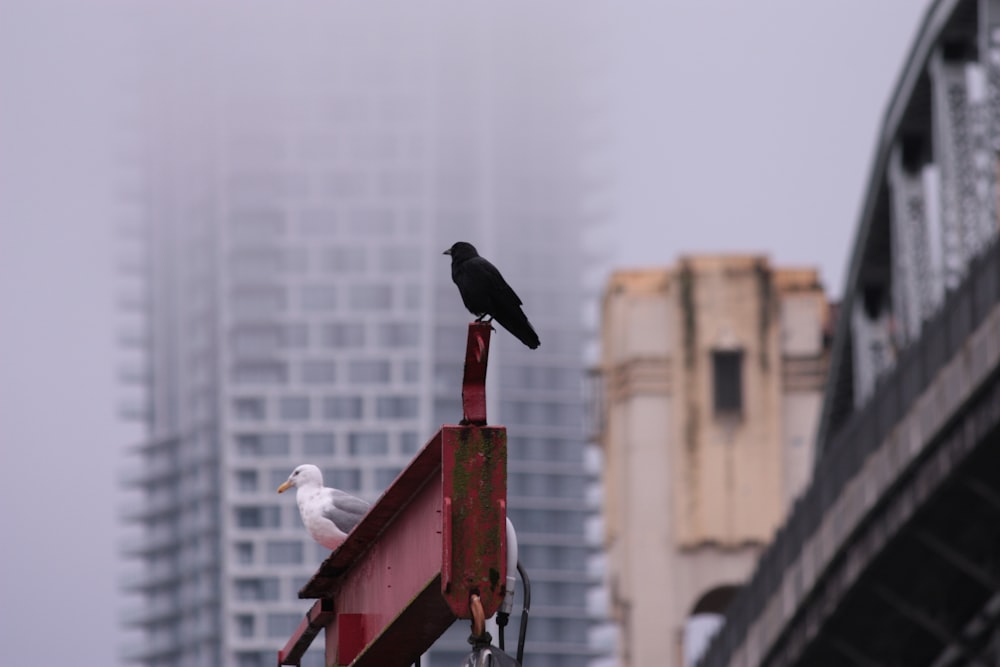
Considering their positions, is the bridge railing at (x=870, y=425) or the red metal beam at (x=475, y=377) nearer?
the red metal beam at (x=475, y=377)

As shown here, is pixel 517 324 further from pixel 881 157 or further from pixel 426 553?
pixel 881 157

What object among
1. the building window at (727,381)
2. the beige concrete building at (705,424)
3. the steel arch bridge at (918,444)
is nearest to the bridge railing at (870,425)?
the steel arch bridge at (918,444)

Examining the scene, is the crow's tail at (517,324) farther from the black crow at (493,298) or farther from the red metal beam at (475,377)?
the red metal beam at (475,377)

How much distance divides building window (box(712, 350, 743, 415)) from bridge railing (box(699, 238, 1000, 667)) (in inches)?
881

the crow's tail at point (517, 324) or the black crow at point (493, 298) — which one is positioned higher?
the black crow at point (493, 298)

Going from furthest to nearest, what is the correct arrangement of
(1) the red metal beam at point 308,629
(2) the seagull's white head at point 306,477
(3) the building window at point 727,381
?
(3) the building window at point 727,381 → (2) the seagull's white head at point 306,477 → (1) the red metal beam at point 308,629

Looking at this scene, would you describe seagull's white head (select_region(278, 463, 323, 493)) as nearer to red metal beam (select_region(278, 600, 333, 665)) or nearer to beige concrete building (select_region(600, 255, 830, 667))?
red metal beam (select_region(278, 600, 333, 665))

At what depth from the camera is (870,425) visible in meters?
48.5

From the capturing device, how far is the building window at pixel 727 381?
86.2 meters

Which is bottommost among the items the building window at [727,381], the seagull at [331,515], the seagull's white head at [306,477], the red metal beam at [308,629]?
the red metal beam at [308,629]

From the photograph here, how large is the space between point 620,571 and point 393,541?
243ft

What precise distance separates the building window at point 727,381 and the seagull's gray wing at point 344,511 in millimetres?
67447

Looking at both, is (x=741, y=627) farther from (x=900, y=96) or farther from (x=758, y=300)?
(x=758, y=300)

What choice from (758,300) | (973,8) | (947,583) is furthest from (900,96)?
(758,300)
